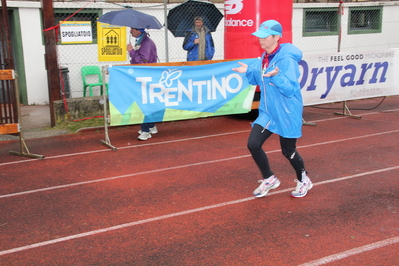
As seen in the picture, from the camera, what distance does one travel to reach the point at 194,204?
5738mm

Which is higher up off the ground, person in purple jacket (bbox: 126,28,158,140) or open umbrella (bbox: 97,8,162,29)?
open umbrella (bbox: 97,8,162,29)

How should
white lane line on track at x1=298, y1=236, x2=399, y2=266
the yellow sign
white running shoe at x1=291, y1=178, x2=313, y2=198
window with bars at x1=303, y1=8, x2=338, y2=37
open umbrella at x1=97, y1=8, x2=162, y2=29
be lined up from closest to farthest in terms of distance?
white lane line on track at x1=298, y1=236, x2=399, y2=266 → white running shoe at x1=291, y1=178, x2=313, y2=198 → open umbrella at x1=97, y1=8, x2=162, y2=29 → the yellow sign → window with bars at x1=303, y1=8, x2=338, y2=37

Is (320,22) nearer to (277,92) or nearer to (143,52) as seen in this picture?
(143,52)

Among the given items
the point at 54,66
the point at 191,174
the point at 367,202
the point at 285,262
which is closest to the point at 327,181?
the point at 367,202

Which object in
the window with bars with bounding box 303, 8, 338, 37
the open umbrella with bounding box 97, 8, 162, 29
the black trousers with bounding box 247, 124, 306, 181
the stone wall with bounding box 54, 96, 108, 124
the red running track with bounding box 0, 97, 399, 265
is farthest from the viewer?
the window with bars with bounding box 303, 8, 338, 37

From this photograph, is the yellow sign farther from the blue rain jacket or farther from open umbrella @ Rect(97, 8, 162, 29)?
the blue rain jacket

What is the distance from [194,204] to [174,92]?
3.81 meters

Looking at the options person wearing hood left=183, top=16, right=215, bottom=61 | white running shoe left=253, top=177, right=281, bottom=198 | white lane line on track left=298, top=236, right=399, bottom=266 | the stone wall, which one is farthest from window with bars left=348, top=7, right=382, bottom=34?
white lane line on track left=298, top=236, right=399, bottom=266

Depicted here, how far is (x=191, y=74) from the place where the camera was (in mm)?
9289

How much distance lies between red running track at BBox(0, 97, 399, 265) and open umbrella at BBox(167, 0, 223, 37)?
152 inches

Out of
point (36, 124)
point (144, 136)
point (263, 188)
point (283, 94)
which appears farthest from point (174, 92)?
point (283, 94)

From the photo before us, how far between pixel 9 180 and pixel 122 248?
309cm

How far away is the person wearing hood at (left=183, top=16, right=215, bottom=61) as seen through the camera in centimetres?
1112

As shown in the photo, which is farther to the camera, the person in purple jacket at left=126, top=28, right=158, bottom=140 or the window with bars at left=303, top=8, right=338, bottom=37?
the window with bars at left=303, top=8, right=338, bottom=37
